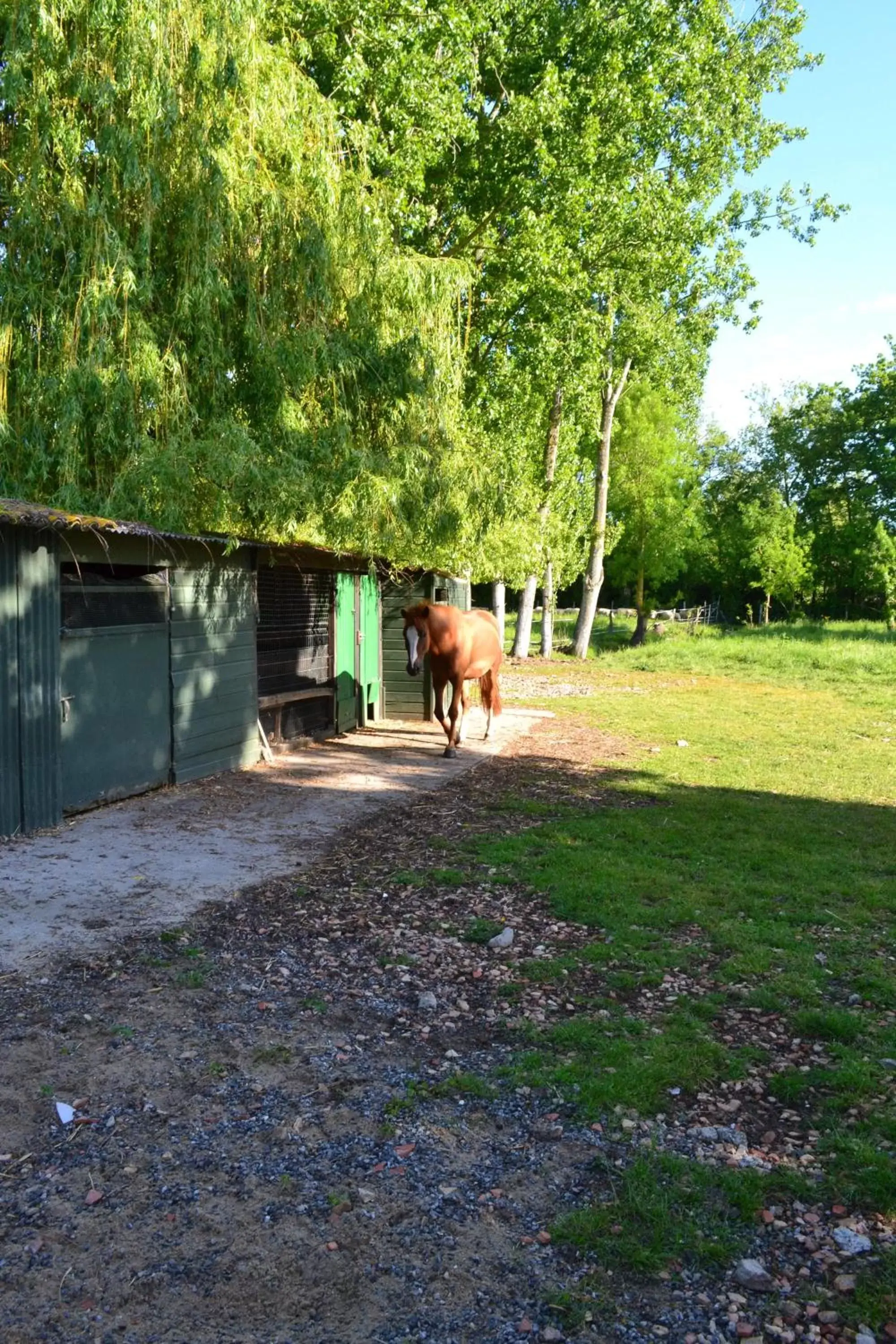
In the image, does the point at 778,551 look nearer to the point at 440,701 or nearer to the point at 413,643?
the point at 440,701

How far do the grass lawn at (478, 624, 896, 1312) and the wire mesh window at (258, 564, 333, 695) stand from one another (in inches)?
162

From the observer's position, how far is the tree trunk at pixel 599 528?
2991 cm

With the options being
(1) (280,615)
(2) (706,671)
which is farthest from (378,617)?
(2) (706,671)

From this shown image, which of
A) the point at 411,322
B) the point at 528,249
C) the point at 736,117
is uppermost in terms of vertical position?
the point at 736,117

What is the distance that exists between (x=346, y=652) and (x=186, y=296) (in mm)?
5186

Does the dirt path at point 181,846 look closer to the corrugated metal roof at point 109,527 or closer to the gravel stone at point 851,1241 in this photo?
the corrugated metal roof at point 109,527

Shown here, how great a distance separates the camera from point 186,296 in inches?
397

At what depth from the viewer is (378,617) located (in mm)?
14422

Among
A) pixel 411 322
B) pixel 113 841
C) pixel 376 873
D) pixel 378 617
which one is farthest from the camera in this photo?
pixel 378 617

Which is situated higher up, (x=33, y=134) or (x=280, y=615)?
(x=33, y=134)

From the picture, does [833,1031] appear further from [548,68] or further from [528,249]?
[548,68]

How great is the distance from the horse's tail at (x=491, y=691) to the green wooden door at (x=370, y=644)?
1.68 meters

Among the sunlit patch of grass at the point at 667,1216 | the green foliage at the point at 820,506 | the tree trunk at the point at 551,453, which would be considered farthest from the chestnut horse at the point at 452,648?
the green foliage at the point at 820,506

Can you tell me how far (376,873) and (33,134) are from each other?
8263 millimetres
